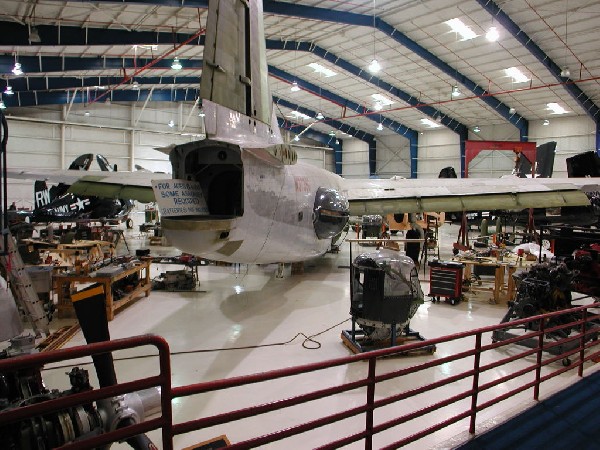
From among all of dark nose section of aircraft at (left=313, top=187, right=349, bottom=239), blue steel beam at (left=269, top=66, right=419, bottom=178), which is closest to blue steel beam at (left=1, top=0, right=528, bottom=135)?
blue steel beam at (left=269, top=66, right=419, bottom=178)

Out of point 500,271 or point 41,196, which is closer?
point 500,271

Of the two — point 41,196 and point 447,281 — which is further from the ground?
point 41,196

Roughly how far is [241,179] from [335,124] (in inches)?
1385

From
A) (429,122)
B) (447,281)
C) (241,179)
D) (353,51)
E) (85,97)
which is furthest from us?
(429,122)

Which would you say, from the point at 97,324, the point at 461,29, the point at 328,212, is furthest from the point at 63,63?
the point at 97,324

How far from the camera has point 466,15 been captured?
17.0m

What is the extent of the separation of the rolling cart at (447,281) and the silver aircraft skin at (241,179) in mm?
2802

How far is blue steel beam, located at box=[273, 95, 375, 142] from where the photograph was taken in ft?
115

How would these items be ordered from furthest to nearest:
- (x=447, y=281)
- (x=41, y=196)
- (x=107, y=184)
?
(x=41, y=196), (x=107, y=184), (x=447, y=281)

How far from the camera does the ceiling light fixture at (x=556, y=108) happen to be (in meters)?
25.9

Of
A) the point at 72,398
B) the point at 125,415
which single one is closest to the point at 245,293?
the point at 125,415

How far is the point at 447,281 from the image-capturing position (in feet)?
29.7

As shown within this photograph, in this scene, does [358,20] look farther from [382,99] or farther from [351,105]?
[351,105]

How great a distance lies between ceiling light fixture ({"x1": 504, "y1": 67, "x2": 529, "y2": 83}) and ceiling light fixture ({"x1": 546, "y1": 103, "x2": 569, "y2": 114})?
4.94 metres
